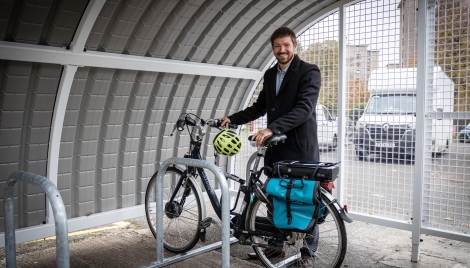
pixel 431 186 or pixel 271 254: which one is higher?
pixel 431 186

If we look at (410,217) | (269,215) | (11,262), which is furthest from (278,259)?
(11,262)

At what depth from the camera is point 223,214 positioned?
3.45 meters

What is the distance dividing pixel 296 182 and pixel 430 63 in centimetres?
212

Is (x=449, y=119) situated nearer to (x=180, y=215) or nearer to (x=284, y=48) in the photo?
(x=284, y=48)

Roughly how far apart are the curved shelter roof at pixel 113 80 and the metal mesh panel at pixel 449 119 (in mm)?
1407

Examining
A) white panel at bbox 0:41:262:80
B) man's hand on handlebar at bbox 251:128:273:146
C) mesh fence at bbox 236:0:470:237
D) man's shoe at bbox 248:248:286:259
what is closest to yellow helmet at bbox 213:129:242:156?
man's hand on handlebar at bbox 251:128:273:146

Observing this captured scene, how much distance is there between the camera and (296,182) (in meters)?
3.59

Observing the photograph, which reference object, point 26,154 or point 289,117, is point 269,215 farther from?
point 26,154

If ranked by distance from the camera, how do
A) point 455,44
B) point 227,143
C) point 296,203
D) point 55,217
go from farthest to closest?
1. point 455,44
2. point 227,143
3. point 296,203
4. point 55,217

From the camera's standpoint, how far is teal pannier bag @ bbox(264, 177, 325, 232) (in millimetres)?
3516

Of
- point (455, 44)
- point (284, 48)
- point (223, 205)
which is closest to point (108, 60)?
point (284, 48)

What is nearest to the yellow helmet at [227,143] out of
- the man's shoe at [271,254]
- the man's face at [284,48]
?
the man's face at [284,48]

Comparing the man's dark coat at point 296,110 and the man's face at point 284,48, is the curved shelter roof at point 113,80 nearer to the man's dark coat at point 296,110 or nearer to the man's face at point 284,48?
the man's face at point 284,48

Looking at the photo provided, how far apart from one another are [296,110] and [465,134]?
1.82m
